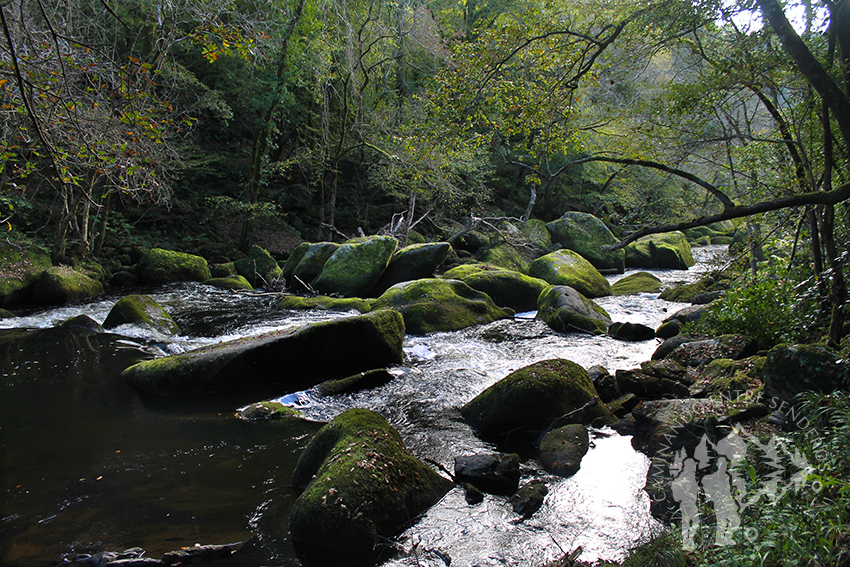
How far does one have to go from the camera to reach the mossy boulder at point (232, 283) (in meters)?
13.6

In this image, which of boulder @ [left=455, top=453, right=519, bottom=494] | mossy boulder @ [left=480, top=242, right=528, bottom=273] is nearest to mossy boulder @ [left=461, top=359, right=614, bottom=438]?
boulder @ [left=455, top=453, right=519, bottom=494]

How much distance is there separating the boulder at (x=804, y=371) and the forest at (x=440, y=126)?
0.85ft

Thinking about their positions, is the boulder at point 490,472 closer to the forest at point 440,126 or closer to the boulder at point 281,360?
the forest at point 440,126

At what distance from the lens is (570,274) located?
43.8 feet

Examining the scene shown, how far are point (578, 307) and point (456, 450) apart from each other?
6.01m

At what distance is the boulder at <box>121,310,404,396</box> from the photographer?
596 cm

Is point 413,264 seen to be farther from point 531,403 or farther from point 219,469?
point 219,469

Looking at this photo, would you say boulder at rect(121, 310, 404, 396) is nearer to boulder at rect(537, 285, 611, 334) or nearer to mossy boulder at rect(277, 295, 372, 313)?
mossy boulder at rect(277, 295, 372, 313)

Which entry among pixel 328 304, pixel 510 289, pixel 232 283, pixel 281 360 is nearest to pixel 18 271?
pixel 232 283

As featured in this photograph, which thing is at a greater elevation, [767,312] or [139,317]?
[139,317]

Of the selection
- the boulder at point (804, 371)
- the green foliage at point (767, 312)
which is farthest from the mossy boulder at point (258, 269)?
the boulder at point (804, 371)

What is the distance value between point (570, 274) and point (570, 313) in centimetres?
405

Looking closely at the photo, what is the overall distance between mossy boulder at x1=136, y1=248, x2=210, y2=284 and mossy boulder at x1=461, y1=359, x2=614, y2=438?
1207 cm

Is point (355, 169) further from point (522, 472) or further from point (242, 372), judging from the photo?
point (522, 472)
